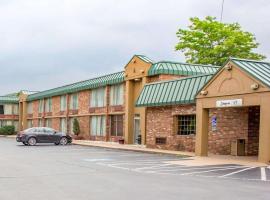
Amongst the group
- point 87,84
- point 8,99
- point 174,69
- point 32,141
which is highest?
point 174,69

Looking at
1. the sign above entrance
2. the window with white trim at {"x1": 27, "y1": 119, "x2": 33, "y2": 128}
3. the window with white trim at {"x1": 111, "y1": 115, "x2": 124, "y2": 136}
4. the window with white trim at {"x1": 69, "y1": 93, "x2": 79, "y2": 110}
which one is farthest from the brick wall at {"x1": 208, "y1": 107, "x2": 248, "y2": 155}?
the window with white trim at {"x1": 27, "y1": 119, "x2": 33, "y2": 128}

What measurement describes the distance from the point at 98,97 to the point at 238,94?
24.8 m

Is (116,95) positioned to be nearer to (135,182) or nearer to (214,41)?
(214,41)

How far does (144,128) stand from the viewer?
33.2 meters

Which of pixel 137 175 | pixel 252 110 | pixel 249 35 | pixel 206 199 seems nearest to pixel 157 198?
pixel 206 199

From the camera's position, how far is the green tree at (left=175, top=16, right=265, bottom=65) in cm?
4912

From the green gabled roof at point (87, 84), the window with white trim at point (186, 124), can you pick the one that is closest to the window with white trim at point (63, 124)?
the green gabled roof at point (87, 84)

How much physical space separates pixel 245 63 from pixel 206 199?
493 inches

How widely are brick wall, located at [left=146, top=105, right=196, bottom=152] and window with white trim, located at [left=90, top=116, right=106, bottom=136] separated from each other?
12.2m

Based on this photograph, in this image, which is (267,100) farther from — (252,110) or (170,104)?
(170,104)

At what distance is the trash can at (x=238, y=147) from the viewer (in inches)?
909

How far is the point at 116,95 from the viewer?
40.5 m

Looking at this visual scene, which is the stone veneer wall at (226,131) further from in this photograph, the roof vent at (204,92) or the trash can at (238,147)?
the roof vent at (204,92)

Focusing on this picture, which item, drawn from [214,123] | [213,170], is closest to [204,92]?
[214,123]
